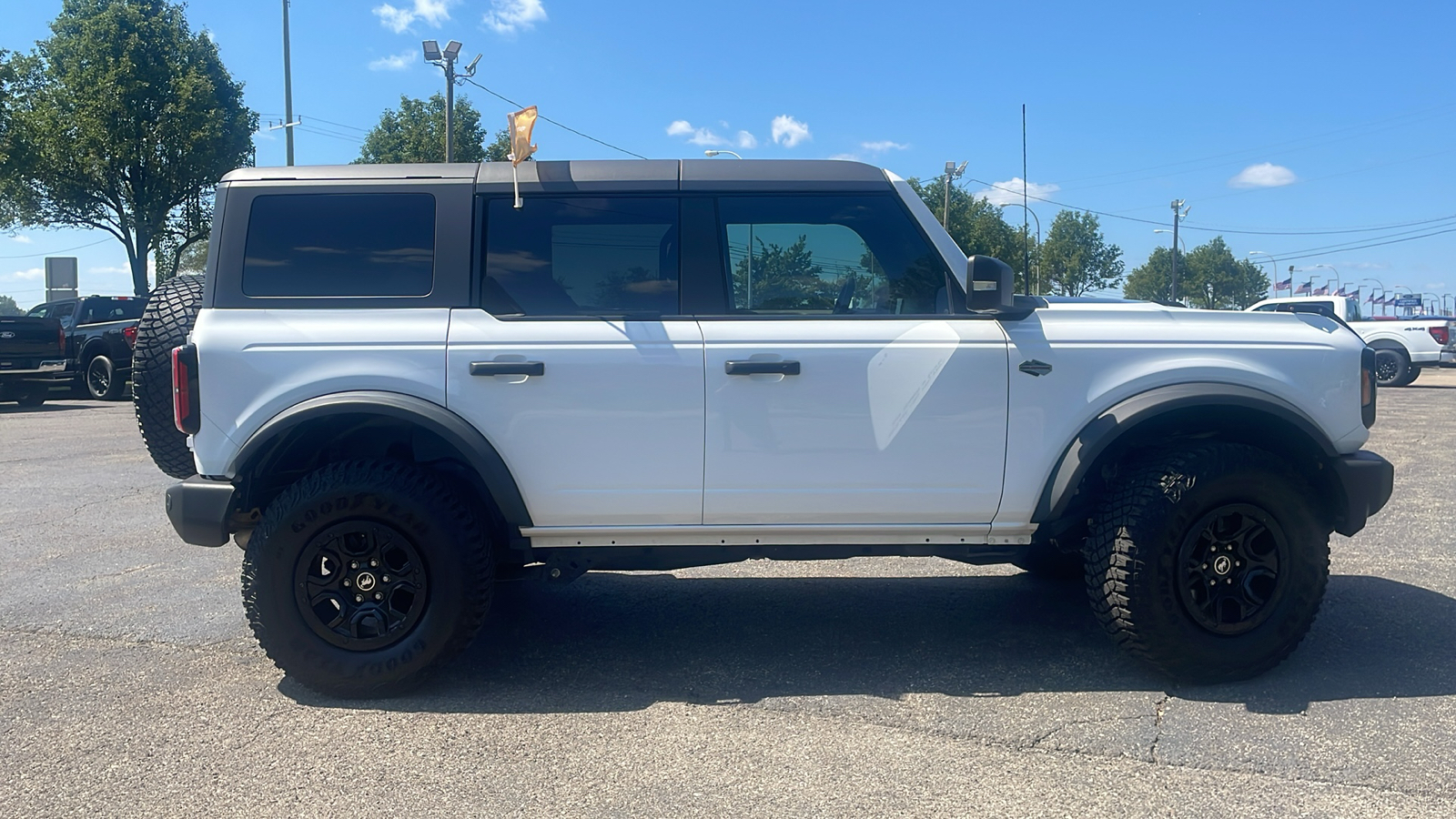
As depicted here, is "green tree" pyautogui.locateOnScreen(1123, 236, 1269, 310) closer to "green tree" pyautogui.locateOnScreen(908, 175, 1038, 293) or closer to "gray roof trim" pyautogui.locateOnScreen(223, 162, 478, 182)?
"green tree" pyautogui.locateOnScreen(908, 175, 1038, 293)

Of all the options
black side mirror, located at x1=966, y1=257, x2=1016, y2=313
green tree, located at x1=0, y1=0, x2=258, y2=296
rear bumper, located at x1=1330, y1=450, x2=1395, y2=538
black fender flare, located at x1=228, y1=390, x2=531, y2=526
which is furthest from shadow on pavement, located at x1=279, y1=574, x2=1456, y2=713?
green tree, located at x1=0, y1=0, x2=258, y2=296

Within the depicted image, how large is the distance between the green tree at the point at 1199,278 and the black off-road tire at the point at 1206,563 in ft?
308

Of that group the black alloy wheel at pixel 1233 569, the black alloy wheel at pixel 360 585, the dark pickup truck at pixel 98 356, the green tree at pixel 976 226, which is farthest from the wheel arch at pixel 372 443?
the green tree at pixel 976 226

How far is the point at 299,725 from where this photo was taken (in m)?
3.79

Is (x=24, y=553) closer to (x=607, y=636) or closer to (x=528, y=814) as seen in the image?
(x=607, y=636)

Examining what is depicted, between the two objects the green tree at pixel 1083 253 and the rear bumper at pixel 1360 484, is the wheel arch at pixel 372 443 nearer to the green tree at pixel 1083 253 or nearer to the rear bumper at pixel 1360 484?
the rear bumper at pixel 1360 484

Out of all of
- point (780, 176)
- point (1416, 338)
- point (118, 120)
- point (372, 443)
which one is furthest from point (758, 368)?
point (118, 120)

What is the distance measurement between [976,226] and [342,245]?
45099mm

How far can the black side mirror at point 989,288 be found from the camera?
407 centimetres

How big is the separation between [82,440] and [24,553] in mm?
6840

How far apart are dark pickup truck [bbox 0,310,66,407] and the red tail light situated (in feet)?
51.1

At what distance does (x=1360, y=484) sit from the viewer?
163 inches

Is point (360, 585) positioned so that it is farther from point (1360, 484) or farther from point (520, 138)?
point (1360, 484)

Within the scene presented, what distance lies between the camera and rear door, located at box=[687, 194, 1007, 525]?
13.3 ft
